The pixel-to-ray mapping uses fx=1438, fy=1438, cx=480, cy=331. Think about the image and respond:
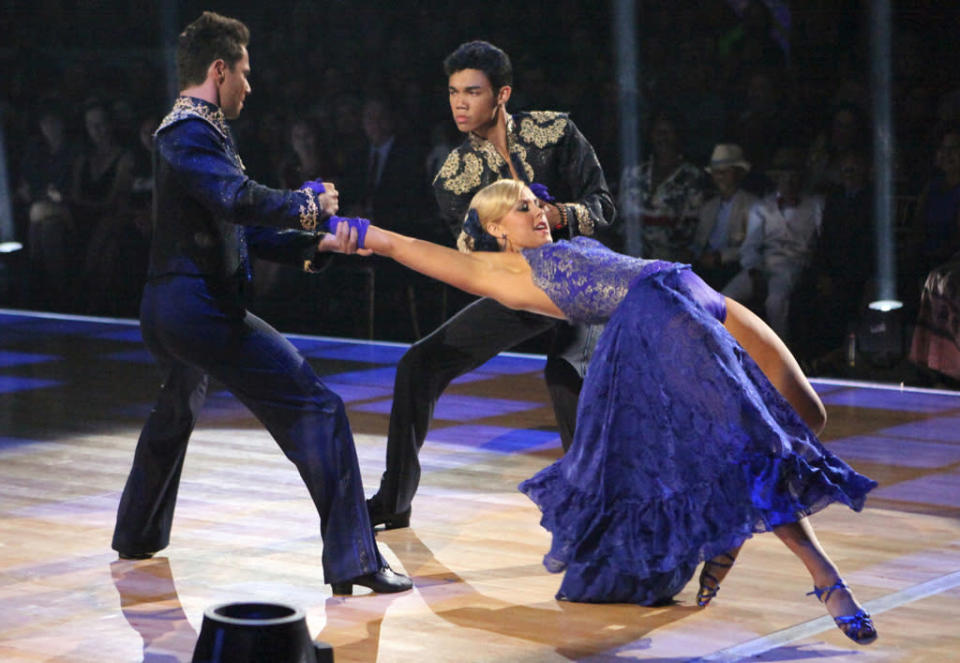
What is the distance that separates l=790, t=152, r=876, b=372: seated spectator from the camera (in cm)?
768

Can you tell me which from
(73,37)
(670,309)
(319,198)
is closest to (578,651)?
(670,309)

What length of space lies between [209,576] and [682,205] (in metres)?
4.84

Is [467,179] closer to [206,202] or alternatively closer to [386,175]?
[206,202]

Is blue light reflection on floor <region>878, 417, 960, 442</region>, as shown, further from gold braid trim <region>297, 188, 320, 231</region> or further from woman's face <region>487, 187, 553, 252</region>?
gold braid trim <region>297, 188, 320, 231</region>

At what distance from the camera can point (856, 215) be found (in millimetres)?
7699

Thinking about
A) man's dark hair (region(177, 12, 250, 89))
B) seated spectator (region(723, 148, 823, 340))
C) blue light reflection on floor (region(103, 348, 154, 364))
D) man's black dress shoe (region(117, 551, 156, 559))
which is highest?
man's dark hair (region(177, 12, 250, 89))

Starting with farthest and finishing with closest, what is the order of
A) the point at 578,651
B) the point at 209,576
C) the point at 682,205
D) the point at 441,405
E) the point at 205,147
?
the point at 682,205
the point at 441,405
the point at 209,576
the point at 205,147
the point at 578,651

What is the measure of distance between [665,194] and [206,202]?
4.90 m

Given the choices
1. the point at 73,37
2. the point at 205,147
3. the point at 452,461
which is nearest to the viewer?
the point at 205,147

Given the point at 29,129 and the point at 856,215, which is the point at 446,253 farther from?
the point at 29,129

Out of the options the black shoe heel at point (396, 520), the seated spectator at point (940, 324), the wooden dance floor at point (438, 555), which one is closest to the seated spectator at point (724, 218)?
the seated spectator at point (940, 324)

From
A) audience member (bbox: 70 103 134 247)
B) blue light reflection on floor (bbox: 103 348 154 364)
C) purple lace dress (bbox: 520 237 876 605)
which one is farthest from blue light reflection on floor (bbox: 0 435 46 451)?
audience member (bbox: 70 103 134 247)

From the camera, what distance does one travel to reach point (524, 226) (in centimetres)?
405

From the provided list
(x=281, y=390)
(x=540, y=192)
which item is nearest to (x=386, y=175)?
(x=540, y=192)
